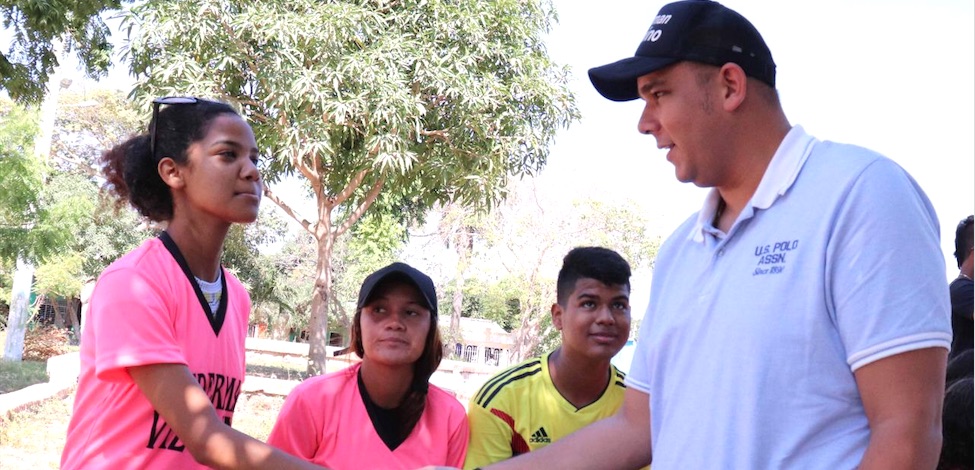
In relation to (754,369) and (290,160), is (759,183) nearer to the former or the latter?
(754,369)

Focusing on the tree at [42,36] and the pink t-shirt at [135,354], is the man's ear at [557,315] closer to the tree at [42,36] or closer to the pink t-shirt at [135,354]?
the pink t-shirt at [135,354]

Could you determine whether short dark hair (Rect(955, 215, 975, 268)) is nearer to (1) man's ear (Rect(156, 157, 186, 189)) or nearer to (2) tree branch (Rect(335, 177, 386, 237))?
(1) man's ear (Rect(156, 157, 186, 189))

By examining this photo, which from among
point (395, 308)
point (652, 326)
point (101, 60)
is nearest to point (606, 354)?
point (395, 308)

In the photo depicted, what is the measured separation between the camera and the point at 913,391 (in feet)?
5.19

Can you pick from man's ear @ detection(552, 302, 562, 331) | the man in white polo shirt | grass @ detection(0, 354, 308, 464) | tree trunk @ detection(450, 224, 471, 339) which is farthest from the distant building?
the man in white polo shirt

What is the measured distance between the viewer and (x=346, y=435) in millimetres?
3295

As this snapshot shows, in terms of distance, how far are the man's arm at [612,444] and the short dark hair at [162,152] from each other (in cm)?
126

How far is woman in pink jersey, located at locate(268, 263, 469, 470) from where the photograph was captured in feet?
10.8

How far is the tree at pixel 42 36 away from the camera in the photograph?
8.07 meters

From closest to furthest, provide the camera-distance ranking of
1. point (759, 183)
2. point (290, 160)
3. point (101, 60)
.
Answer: point (759, 183) < point (101, 60) < point (290, 160)

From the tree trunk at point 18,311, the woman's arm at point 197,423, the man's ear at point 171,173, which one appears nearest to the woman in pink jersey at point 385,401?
the woman's arm at point 197,423

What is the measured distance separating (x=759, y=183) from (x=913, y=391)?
50cm

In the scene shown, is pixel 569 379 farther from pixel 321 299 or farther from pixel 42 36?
pixel 321 299

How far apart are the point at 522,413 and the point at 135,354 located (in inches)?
66.4
